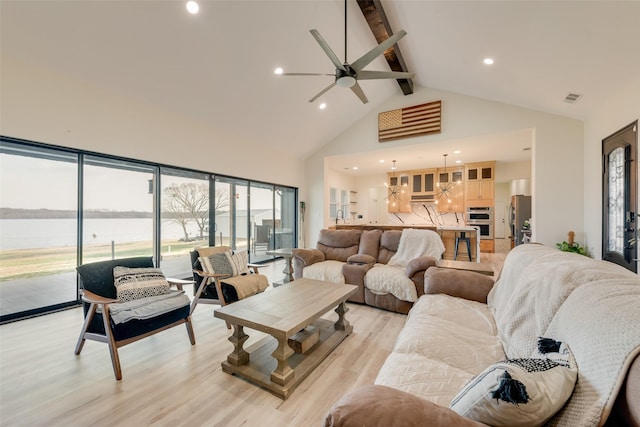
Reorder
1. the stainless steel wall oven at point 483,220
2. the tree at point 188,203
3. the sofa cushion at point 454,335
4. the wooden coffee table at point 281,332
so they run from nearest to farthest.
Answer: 1. the sofa cushion at point 454,335
2. the wooden coffee table at point 281,332
3. the tree at point 188,203
4. the stainless steel wall oven at point 483,220

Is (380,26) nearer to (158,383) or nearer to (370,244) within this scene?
(370,244)

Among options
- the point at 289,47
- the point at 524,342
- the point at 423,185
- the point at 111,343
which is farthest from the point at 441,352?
the point at 423,185

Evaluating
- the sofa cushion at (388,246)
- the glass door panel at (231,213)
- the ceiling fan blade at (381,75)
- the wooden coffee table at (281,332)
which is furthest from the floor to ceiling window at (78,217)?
the ceiling fan blade at (381,75)

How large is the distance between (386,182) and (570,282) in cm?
907

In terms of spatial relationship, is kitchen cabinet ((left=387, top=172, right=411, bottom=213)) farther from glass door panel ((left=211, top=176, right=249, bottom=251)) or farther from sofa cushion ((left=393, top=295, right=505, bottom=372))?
sofa cushion ((left=393, top=295, right=505, bottom=372))

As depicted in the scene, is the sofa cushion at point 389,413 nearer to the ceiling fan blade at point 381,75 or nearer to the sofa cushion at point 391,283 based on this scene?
the sofa cushion at point 391,283

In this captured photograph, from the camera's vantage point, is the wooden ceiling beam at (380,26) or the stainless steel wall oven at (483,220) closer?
the wooden ceiling beam at (380,26)

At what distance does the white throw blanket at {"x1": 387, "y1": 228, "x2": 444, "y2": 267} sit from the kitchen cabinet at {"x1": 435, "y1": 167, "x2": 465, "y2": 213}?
17.5ft

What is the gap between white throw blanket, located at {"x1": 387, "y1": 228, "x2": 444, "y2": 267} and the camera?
3660 mm

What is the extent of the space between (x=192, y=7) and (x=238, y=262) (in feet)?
10.1

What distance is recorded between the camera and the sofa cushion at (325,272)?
354 cm

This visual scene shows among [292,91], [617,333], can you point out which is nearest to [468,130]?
[292,91]

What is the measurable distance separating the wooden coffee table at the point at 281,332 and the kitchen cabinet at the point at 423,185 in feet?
23.6

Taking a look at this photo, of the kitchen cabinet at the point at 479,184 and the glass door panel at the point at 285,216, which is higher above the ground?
the kitchen cabinet at the point at 479,184
